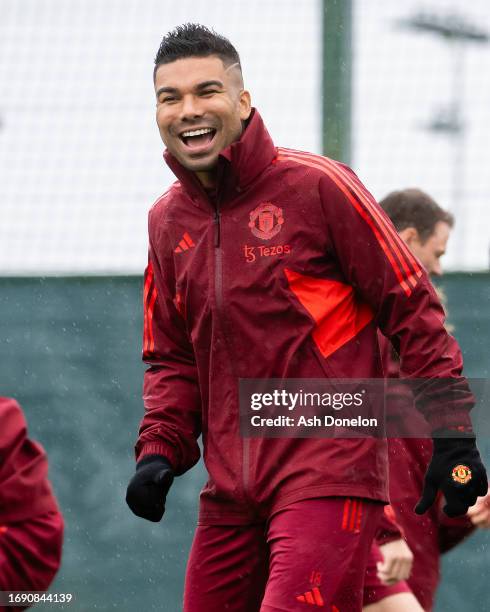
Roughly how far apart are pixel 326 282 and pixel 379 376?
31cm

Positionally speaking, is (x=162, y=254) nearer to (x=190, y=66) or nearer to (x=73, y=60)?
(x=190, y=66)

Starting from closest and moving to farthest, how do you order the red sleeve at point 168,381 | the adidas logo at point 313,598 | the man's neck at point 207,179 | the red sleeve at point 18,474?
the red sleeve at point 18,474
the adidas logo at point 313,598
the man's neck at point 207,179
the red sleeve at point 168,381

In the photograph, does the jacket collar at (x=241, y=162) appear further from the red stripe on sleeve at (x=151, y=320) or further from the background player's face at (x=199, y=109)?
the red stripe on sleeve at (x=151, y=320)

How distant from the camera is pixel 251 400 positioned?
4.12 m

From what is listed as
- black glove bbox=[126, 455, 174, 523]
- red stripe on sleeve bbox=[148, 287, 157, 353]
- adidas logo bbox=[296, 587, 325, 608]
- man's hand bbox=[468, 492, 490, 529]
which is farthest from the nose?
man's hand bbox=[468, 492, 490, 529]

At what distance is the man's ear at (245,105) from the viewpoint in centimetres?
436

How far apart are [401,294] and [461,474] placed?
20.4 inches

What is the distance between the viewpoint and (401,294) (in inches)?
161

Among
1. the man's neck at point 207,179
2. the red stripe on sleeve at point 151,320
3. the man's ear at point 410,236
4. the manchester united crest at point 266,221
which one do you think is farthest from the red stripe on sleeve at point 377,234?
the man's ear at point 410,236

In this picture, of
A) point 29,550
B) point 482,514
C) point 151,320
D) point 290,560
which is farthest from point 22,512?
point 482,514

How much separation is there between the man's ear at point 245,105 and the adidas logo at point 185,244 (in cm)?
39

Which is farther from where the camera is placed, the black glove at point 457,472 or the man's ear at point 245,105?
the man's ear at point 245,105

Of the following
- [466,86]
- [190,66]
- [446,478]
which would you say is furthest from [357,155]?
[446,478]

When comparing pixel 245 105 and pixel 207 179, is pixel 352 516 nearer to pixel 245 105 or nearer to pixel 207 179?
pixel 207 179
